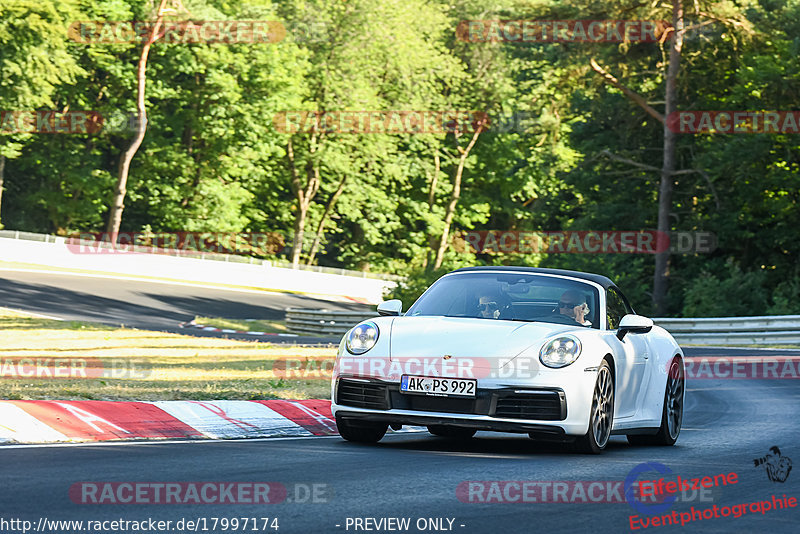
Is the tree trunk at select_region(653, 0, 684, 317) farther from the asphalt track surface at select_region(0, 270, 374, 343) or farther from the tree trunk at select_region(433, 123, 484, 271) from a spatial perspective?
the tree trunk at select_region(433, 123, 484, 271)

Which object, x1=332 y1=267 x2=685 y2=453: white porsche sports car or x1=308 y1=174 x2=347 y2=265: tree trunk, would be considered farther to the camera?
x1=308 y1=174 x2=347 y2=265: tree trunk

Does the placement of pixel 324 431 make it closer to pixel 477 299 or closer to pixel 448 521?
pixel 477 299

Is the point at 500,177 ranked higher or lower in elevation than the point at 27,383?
higher

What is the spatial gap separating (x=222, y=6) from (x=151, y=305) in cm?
3052

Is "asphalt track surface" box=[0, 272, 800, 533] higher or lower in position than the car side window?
lower

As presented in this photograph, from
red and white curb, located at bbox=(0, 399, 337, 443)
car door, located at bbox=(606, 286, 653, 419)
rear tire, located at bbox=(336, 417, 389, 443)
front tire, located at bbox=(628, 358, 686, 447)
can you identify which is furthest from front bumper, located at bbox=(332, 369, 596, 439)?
front tire, located at bbox=(628, 358, 686, 447)

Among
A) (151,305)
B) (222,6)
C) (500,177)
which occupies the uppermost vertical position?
(222,6)

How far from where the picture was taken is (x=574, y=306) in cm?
973

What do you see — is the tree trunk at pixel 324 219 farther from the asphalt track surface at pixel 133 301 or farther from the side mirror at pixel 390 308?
the side mirror at pixel 390 308

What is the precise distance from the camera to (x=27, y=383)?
40.9ft

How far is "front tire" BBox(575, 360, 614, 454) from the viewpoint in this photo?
8.86 meters

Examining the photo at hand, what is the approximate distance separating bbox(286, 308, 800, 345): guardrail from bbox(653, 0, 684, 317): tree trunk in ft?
29.4

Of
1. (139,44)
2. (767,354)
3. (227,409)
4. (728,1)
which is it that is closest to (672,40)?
(728,1)

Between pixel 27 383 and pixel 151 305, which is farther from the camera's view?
pixel 151 305
